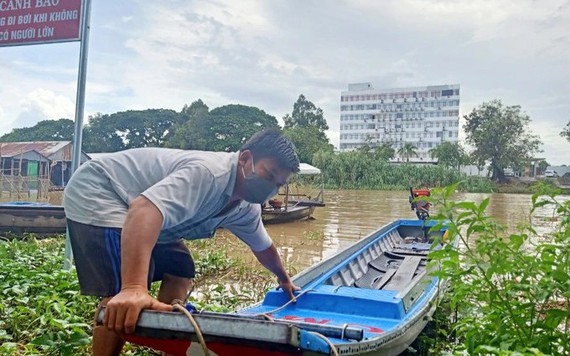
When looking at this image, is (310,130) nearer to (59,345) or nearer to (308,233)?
(308,233)

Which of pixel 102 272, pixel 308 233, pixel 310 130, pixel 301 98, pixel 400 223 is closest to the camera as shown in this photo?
pixel 102 272

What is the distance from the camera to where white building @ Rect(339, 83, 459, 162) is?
75812mm

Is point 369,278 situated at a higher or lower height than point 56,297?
lower

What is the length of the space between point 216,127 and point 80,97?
44795mm

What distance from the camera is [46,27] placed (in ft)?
16.0

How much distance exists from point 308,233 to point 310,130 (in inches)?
1525

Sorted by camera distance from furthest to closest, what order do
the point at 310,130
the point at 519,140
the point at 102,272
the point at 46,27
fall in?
the point at 310,130 < the point at 519,140 < the point at 46,27 < the point at 102,272

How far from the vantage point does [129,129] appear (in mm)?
52094

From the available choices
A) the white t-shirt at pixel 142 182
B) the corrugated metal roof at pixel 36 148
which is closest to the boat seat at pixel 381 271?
the white t-shirt at pixel 142 182

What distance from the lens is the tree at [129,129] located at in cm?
5149

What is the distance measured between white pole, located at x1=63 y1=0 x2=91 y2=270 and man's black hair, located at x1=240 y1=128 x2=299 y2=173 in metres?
3.00

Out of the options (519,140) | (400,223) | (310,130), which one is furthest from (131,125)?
(400,223)

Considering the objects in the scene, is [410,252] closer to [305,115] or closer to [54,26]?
[54,26]

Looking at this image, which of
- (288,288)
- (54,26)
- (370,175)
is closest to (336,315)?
(288,288)
